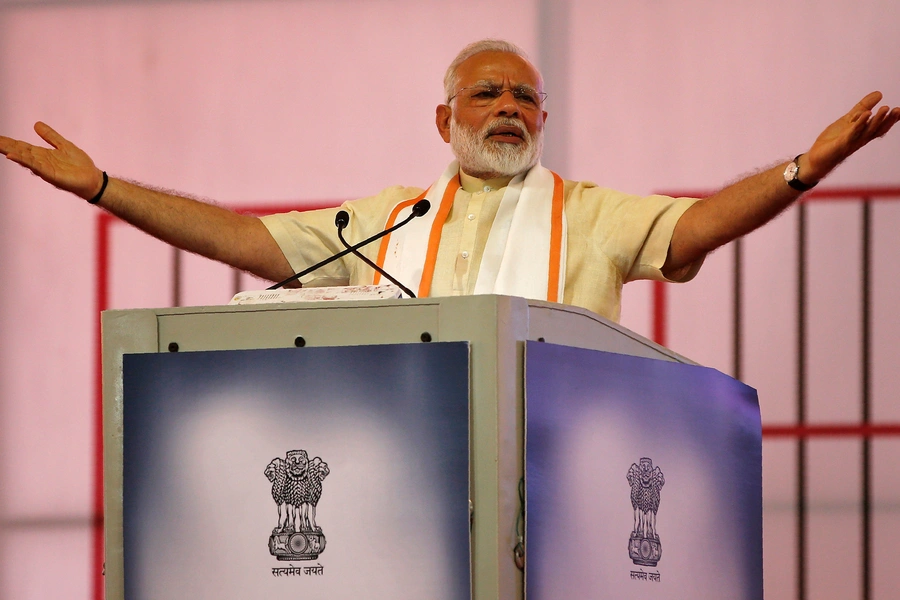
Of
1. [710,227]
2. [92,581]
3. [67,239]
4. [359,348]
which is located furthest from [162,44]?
[359,348]

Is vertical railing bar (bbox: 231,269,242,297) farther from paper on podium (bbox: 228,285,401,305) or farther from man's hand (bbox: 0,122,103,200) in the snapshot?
paper on podium (bbox: 228,285,401,305)

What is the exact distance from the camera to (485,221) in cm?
277

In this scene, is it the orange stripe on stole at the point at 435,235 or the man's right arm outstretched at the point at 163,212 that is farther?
the orange stripe on stole at the point at 435,235

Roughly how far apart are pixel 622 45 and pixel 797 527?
1.51m

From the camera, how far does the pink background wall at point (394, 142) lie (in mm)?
3521

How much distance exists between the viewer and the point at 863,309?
3490 mm

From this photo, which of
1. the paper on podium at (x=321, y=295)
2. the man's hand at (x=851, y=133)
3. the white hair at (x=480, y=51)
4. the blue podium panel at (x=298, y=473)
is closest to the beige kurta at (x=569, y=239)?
the white hair at (x=480, y=51)

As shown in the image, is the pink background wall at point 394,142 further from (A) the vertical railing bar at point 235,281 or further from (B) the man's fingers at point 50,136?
(B) the man's fingers at point 50,136

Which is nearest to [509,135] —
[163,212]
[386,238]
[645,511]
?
[386,238]

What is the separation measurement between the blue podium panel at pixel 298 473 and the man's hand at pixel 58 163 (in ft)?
2.54

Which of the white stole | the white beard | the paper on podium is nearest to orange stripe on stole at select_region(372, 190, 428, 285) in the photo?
the white stole

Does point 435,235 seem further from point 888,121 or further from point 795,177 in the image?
point 888,121

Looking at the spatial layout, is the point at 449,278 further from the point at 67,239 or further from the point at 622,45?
the point at 67,239

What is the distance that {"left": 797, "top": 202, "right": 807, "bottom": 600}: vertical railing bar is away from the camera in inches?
137
